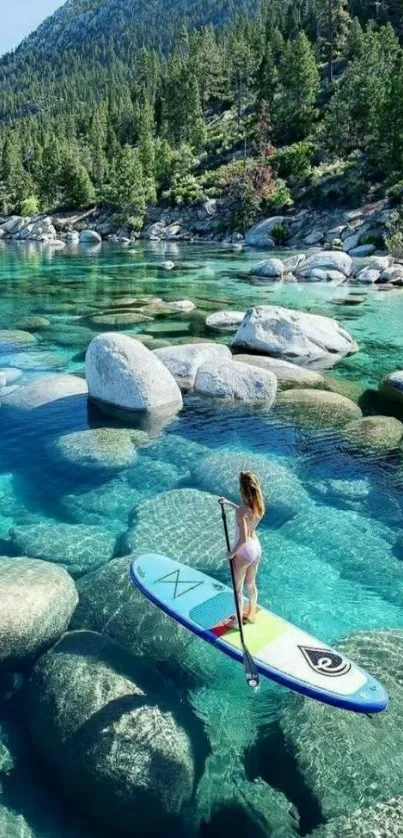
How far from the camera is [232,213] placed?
76938mm

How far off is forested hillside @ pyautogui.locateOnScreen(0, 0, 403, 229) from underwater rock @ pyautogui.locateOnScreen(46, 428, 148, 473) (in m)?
53.2

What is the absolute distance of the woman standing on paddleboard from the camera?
7551mm

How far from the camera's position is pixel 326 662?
7332mm

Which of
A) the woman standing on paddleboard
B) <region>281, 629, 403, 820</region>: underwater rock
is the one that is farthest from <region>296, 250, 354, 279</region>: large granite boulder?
<region>281, 629, 403, 820</region>: underwater rock

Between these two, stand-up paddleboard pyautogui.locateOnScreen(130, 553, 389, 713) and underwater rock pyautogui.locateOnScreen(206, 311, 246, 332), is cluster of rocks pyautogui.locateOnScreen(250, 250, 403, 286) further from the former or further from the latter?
stand-up paddleboard pyautogui.locateOnScreen(130, 553, 389, 713)

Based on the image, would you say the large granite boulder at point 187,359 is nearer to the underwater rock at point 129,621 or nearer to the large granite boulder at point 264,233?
the underwater rock at point 129,621

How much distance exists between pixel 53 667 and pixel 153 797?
2.05 metres

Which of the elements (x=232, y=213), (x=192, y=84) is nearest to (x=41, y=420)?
(x=232, y=213)

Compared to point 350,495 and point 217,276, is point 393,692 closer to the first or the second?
point 350,495

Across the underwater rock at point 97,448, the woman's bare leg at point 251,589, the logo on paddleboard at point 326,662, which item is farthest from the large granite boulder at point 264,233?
the logo on paddleboard at point 326,662

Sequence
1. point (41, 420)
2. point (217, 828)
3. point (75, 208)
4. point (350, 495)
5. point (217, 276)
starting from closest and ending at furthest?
point (217, 828), point (350, 495), point (41, 420), point (217, 276), point (75, 208)

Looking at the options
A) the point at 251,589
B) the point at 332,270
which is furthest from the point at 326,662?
the point at 332,270

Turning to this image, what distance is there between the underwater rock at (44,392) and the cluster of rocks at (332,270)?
1085 inches

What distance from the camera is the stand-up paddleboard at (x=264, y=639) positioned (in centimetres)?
690
